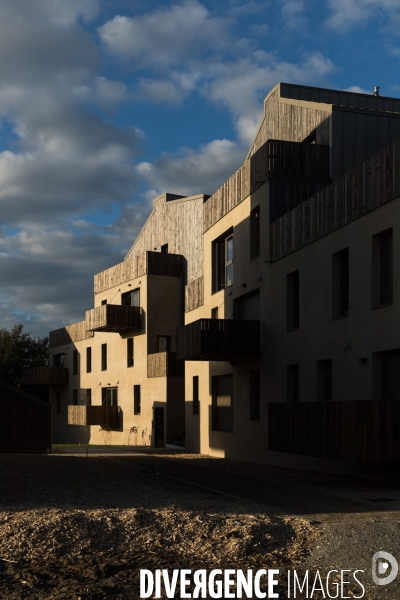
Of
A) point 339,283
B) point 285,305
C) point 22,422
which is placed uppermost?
point 339,283

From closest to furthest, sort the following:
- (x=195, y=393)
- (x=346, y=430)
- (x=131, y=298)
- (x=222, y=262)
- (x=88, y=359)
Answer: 1. (x=346, y=430)
2. (x=222, y=262)
3. (x=195, y=393)
4. (x=131, y=298)
5. (x=88, y=359)

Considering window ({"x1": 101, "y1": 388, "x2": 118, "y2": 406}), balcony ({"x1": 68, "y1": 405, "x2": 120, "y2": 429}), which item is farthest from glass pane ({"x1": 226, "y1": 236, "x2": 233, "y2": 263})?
window ({"x1": 101, "y1": 388, "x2": 118, "y2": 406})

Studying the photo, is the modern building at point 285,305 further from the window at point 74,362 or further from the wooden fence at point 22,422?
the window at point 74,362

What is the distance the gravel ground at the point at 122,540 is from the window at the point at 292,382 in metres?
9.01

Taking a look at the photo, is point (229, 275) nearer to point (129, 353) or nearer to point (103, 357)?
point (129, 353)

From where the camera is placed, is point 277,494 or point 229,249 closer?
point 277,494

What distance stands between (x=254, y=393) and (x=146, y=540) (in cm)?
1503

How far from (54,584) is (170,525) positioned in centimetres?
244

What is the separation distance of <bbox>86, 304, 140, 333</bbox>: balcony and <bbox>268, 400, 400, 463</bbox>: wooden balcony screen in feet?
60.6

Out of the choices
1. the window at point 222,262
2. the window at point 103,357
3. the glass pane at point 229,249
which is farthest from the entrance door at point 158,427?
the glass pane at point 229,249

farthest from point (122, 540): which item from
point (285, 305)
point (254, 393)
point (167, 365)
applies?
point (167, 365)

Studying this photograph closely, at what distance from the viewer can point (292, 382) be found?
2083 centimetres

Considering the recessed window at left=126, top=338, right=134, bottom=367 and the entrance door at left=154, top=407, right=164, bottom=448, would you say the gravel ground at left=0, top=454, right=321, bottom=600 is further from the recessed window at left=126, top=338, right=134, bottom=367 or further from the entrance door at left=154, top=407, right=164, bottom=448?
the recessed window at left=126, top=338, right=134, bottom=367

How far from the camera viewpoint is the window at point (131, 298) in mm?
36156
